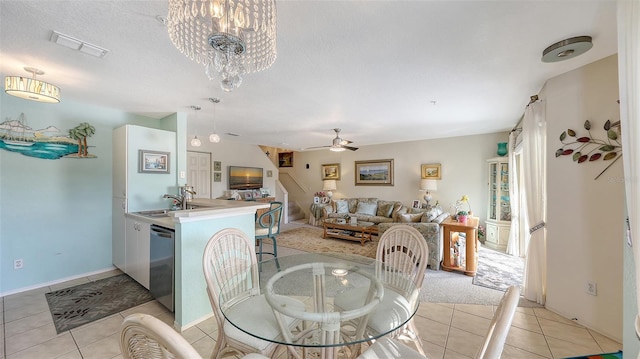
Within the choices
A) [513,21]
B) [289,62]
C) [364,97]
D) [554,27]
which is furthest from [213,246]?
[554,27]

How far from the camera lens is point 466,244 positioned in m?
3.45

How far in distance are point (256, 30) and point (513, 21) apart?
67.2 inches

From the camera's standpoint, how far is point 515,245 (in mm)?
4242

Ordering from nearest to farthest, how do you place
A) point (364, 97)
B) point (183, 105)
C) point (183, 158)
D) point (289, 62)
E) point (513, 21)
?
Answer: point (513, 21)
point (289, 62)
point (364, 97)
point (183, 105)
point (183, 158)

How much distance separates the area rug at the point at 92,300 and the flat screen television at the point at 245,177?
148 inches

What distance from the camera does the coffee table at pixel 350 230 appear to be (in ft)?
16.8

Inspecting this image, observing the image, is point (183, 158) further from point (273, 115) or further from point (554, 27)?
point (554, 27)

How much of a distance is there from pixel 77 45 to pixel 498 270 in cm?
551

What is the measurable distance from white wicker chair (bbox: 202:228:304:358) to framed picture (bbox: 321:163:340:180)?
232 inches

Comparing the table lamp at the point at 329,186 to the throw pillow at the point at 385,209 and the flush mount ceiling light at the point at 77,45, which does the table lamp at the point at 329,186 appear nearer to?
the throw pillow at the point at 385,209

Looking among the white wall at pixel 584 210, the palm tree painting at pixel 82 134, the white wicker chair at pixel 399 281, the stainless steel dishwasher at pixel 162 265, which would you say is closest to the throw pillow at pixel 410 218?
the white wall at pixel 584 210

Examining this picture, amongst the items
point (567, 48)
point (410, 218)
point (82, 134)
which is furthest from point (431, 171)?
point (82, 134)

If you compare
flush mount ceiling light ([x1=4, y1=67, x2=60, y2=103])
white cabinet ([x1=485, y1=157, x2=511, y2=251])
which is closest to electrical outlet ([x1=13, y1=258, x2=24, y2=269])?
flush mount ceiling light ([x1=4, y1=67, x2=60, y2=103])

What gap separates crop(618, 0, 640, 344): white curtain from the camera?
4.05ft
